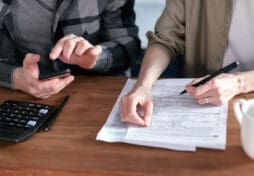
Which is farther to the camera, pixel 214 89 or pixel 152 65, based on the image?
pixel 152 65

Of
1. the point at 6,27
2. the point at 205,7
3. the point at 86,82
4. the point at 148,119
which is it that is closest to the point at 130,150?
the point at 148,119

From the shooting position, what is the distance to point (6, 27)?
133cm

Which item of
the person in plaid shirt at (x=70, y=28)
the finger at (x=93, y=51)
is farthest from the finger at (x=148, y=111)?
the person in plaid shirt at (x=70, y=28)

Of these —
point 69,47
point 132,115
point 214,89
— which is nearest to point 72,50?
point 69,47

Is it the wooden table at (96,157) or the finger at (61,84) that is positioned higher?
the wooden table at (96,157)

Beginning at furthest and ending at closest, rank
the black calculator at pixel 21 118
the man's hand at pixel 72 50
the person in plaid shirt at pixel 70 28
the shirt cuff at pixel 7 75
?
the person in plaid shirt at pixel 70 28 < the shirt cuff at pixel 7 75 < the man's hand at pixel 72 50 < the black calculator at pixel 21 118

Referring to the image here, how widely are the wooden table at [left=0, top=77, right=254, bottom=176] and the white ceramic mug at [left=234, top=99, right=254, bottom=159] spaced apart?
0.02m

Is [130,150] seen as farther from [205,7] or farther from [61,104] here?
[205,7]

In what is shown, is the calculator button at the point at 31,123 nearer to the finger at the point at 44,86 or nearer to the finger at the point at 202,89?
the finger at the point at 44,86

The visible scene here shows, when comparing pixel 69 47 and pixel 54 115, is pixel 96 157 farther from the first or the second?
pixel 69 47

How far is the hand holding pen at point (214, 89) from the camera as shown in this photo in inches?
36.5

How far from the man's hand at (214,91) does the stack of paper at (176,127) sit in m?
0.01

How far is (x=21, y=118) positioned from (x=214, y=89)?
42cm

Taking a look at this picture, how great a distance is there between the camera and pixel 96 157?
2.59ft
